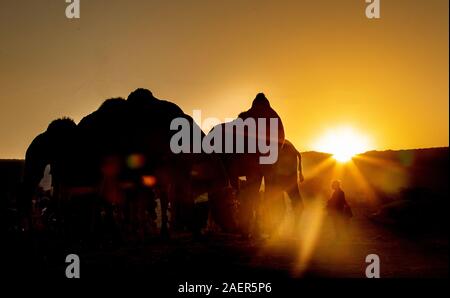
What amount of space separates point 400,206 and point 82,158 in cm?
1347

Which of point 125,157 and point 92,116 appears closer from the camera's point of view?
point 125,157

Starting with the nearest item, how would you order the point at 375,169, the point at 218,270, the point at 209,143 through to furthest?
the point at 218,270
the point at 209,143
the point at 375,169

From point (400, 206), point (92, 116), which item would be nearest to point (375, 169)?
point (400, 206)

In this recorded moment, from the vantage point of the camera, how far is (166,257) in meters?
9.71

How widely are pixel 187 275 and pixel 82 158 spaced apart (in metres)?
7.03

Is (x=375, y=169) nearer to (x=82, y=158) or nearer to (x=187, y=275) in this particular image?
(x=82, y=158)

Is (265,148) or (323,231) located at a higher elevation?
(265,148)
